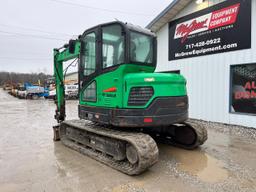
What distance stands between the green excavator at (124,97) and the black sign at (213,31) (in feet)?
14.9

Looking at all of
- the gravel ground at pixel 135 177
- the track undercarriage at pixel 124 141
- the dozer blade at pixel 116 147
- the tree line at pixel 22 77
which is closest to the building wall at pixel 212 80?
the gravel ground at pixel 135 177

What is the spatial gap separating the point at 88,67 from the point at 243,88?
5.96 meters

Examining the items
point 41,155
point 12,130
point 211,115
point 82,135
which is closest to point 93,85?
point 82,135

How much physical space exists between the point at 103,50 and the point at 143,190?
2.95m

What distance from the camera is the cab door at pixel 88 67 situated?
4.80 metres

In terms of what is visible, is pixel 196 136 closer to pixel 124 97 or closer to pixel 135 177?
pixel 135 177

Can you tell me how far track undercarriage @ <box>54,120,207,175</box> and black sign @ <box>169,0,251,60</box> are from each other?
4.49m

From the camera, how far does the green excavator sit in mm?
4074

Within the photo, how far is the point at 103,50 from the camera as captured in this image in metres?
4.57

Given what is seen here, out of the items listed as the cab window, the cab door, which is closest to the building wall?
the cab window

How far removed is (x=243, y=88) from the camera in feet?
25.3

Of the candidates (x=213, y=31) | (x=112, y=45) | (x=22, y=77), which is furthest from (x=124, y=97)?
(x=22, y=77)

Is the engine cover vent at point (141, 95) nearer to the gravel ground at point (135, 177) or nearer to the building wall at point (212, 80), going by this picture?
the gravel ground at point (135, 177)

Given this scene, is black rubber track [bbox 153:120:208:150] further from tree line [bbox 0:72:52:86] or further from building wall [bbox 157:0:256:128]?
tree line [bbox 0:72:52:86]
